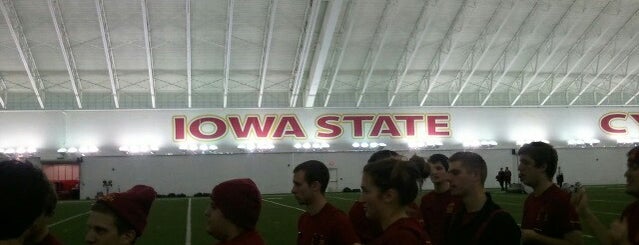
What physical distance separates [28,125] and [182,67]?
1028cm

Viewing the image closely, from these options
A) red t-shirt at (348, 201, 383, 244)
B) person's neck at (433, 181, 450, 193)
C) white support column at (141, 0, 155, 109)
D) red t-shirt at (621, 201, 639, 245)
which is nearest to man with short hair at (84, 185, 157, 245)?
red t-shirt at (348, 201, 383, 244)

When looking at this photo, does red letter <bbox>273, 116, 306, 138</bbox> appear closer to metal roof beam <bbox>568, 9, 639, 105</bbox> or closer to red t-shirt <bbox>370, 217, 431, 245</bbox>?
metal roof beam <bbox>568, 9, 639, 105</bbox>

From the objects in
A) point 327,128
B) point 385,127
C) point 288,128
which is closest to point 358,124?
point 385,127

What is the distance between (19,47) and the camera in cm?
Answer: 3206

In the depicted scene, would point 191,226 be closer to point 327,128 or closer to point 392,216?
point 392,216

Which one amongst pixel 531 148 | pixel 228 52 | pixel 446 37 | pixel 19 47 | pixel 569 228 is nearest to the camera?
pixel 569 228

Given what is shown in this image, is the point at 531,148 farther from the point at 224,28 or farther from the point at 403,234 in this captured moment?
the point at 224,28

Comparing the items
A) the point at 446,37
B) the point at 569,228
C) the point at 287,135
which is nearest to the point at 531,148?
the point at 569,228

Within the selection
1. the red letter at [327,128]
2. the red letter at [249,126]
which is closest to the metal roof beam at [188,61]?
the red letter at [249,126]

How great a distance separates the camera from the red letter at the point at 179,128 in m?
40.4

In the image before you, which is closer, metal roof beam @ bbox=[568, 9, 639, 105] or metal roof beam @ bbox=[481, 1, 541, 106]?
metal roof beam @ bbox=[481, 1, 541, 106]

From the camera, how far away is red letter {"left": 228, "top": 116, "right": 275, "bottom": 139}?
134 ft

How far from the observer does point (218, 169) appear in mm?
41094

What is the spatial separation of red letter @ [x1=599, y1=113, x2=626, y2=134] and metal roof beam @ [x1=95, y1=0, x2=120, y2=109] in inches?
1305
